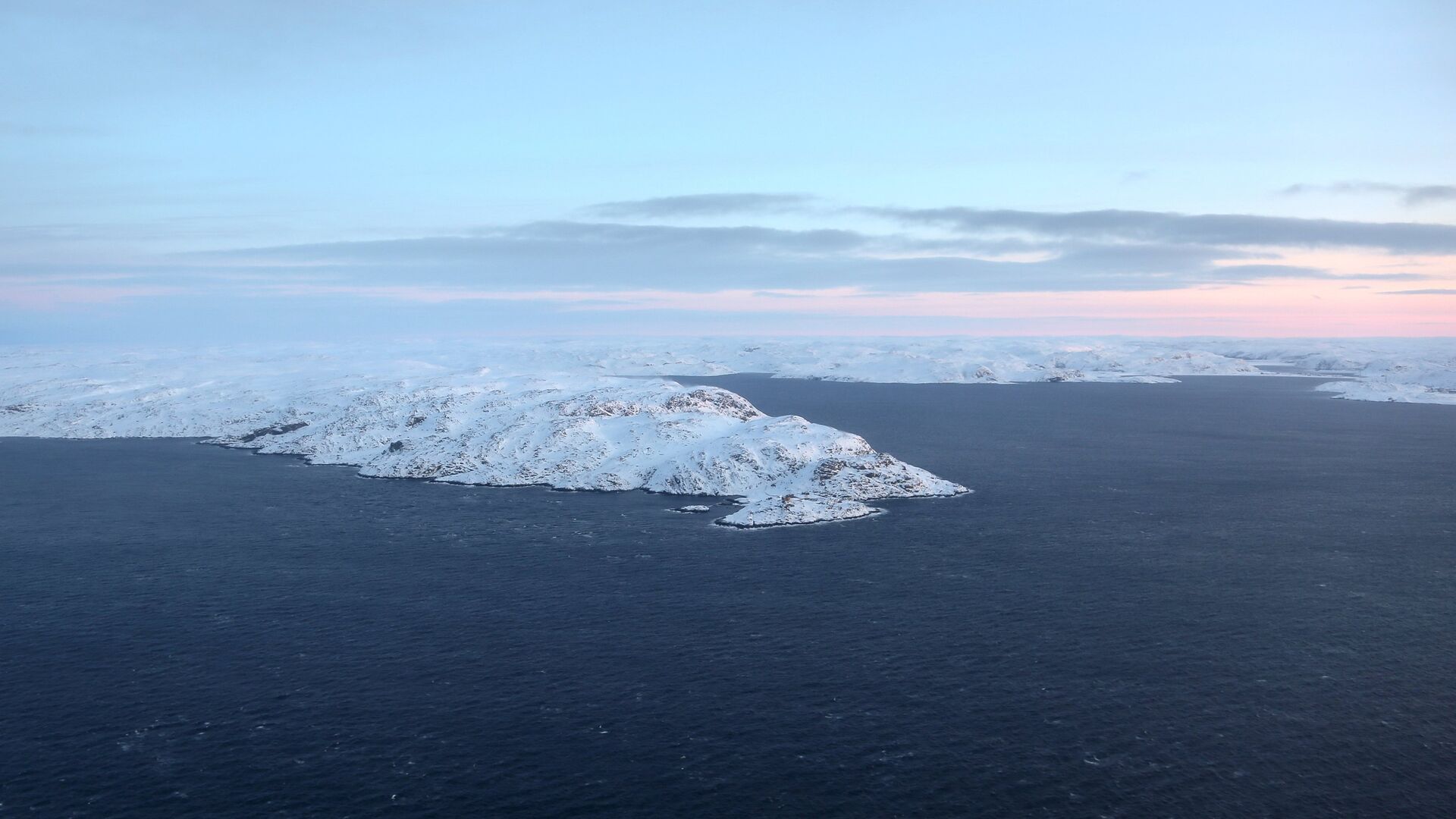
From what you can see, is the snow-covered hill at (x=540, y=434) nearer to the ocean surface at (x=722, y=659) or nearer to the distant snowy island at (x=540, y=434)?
the distant snowy island at (x=540, y=434)

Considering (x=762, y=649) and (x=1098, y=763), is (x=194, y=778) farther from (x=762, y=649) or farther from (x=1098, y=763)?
(x=1098, y=763)

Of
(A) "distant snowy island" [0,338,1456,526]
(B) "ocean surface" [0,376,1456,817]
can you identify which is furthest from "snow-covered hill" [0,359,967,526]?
(B) "ocean surface" [0,376,1456,817]

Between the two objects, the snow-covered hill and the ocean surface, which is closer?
the ocean surface

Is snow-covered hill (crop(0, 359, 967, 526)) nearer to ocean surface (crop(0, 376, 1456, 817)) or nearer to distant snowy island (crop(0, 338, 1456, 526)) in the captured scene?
distant snowy island (crop(0, 338, 1456, 526))

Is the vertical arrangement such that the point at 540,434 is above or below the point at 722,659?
above

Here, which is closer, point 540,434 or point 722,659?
point 722,659

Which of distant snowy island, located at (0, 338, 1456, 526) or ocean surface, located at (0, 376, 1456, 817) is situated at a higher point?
distant snowy island, located at (0, 338, 1456, 526)

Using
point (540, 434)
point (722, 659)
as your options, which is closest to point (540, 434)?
point (540, 434)

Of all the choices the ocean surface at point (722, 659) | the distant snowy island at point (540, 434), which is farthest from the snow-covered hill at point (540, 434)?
the ocean surface at point (722, 659)

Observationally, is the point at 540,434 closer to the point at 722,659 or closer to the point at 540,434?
the point at 540,434

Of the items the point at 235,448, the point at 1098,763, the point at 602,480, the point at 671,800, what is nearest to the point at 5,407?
the point at 235,448
